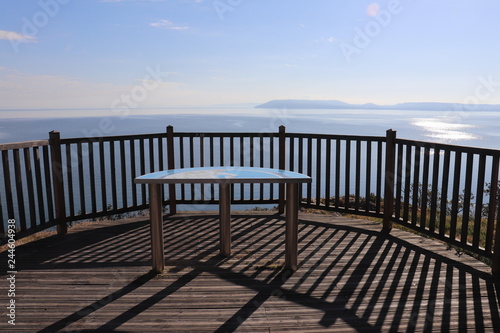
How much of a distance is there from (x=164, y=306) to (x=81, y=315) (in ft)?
1.86

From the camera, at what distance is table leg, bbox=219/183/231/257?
3459mm

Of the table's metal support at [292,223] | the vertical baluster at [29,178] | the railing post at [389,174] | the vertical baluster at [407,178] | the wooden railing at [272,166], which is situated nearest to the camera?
the table's metal support at [292,223]

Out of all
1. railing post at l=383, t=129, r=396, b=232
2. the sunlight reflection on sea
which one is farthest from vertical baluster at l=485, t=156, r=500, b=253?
the sunlight reflection on sea

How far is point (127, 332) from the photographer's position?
2186 mm

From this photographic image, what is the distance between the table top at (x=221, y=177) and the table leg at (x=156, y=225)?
0.12 metres

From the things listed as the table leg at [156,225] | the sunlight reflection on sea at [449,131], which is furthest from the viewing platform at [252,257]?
the sunlight reflection on sea at [449,131]

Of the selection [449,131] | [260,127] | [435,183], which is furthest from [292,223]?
[449,131]

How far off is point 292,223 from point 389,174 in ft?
6.36

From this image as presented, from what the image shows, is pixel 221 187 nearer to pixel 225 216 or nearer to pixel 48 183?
pixel 225 216

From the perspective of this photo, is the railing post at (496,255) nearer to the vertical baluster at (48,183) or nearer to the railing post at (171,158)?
the railing post at (171,158)

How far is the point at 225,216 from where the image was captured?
11.6ft

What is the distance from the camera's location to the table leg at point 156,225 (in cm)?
309

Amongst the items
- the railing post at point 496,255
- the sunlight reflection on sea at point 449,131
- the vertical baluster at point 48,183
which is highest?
the vertical baluster at point 48,183

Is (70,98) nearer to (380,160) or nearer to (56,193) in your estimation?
(56,193)
